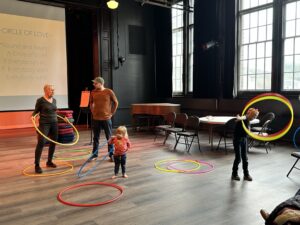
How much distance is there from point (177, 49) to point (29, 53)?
539cm

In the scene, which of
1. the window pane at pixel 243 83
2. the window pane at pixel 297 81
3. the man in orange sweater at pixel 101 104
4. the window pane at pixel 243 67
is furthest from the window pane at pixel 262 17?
the man in orange sweater at pixel 101 104

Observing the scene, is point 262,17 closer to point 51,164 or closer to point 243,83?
point 243,83

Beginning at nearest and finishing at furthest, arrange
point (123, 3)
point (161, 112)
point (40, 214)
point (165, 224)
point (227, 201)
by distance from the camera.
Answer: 1. point (165, 224)
2. point (40, 214)
3. point (227, 201)
4. point (161, 112)
5. point (123, 3)

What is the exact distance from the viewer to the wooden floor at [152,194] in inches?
132

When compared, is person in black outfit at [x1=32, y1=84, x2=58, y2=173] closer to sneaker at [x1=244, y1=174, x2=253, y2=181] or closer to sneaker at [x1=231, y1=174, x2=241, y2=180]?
sneaker at [x1=231, y1=174, x2=241, y2=180]

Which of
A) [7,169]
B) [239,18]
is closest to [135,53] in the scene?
[239,18]

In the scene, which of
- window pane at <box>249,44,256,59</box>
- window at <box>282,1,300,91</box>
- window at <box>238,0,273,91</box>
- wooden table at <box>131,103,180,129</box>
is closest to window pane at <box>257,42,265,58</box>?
window at <box>238,0,273,91</box>

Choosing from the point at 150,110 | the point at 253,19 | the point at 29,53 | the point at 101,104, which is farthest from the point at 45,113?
the point at 253,19

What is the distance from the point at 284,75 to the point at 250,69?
3.78ft

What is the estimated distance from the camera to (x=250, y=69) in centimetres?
905

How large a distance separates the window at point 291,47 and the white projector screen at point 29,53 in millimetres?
6799

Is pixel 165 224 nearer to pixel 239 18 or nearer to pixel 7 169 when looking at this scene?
pixel 7 169

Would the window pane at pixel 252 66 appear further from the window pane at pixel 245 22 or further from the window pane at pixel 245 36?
the window pane at pixel 245 22

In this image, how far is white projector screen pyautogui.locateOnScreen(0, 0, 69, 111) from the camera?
8.76 meters
